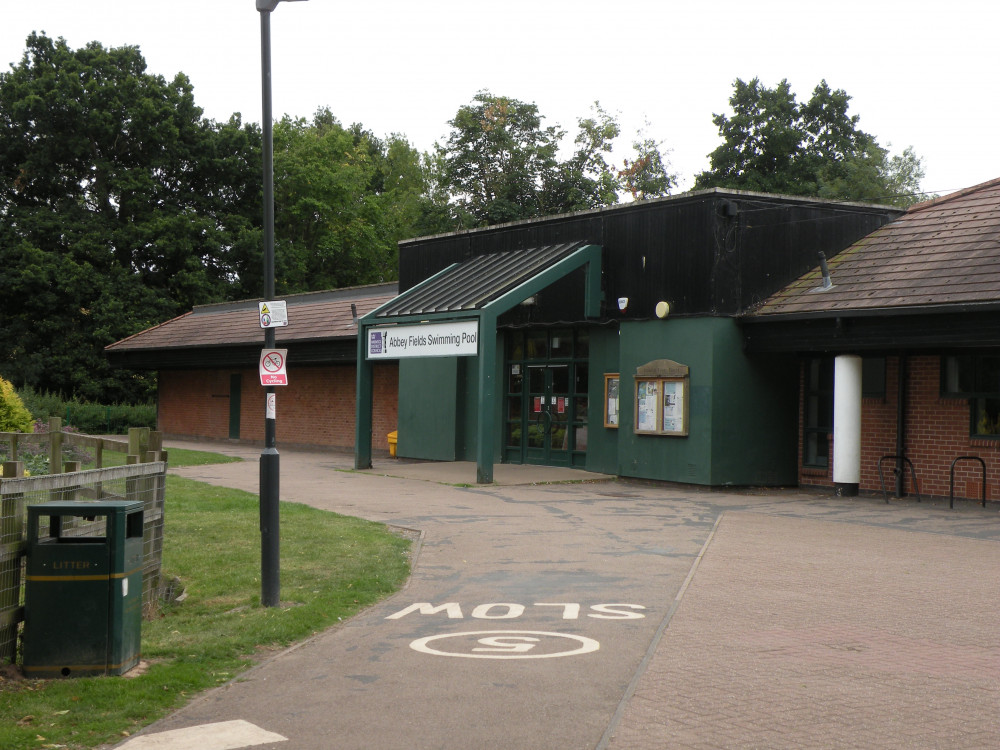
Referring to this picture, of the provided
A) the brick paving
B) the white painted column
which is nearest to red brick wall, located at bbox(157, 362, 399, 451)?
the white painted column

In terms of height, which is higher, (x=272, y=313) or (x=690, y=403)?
(x=272, y=313)

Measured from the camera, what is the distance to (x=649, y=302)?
20281 mm

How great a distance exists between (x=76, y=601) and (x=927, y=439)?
14.5 m

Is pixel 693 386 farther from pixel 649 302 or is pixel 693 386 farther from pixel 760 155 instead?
pixel 760 155

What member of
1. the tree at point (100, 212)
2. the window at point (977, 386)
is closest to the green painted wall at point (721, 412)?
the window at point (977, 386)

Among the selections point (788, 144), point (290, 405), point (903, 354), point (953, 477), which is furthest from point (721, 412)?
point (788, 144)

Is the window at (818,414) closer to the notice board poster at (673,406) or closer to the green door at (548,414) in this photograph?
the notice board poster at (673,406)

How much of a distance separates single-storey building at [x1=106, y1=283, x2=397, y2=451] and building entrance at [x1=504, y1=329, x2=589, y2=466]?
538 cm

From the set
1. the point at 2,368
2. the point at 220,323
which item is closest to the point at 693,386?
the point at 220,323

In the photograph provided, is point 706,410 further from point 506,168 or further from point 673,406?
point 506,168

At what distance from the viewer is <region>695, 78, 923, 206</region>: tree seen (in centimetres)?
5400

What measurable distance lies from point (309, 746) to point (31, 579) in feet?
7.85

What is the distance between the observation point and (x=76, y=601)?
6.73 m

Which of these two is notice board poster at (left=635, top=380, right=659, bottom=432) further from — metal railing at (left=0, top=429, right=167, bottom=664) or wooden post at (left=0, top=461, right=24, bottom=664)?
wooden post at (left=0, top=461, right=24, bottom=664)
